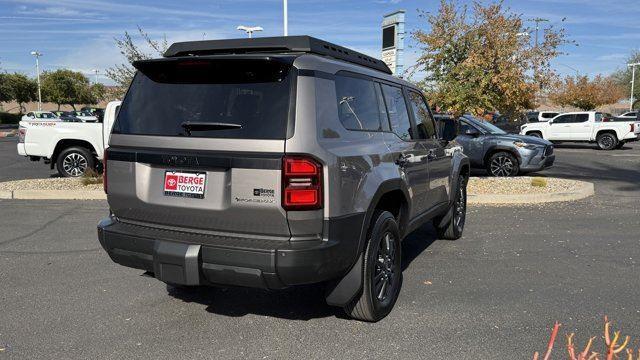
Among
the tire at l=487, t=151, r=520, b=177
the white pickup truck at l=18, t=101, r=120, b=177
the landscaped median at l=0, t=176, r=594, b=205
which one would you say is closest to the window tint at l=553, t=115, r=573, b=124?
the tire at l=487, t=151, r=520, b=177

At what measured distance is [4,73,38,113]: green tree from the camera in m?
63.7

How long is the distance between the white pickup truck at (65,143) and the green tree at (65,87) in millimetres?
65186

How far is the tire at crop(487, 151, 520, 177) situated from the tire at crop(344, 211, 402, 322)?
9043 mm

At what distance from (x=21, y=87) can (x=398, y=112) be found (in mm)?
72379

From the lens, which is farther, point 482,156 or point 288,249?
point 482,156

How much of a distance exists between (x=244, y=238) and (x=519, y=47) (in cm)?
1098

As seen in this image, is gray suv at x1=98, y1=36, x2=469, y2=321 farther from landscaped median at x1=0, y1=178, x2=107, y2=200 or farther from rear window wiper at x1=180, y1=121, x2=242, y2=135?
landscaped median at x1=0, y1=178, x2=107, y2=200

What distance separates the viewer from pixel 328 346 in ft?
11.6

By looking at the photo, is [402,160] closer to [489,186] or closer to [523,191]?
[523,191]

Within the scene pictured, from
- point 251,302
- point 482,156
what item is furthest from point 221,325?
point 482,156

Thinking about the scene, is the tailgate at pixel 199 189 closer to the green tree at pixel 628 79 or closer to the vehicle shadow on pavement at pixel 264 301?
the vehicle shadow on pavement at pixel 264 301

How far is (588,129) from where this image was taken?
24.0 meters

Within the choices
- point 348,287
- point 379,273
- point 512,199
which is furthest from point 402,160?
point 512,199

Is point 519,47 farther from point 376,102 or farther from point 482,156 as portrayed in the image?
point 376,102
